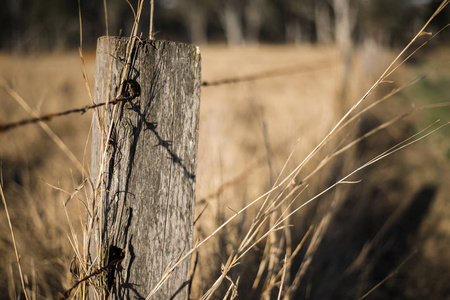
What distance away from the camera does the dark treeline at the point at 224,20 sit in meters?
18.5

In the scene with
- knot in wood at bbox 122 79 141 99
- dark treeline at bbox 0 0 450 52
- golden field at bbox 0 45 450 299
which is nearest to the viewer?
knot in wood at bbox 122 79 141 99

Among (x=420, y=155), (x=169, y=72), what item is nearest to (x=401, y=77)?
(x=420, y=155)

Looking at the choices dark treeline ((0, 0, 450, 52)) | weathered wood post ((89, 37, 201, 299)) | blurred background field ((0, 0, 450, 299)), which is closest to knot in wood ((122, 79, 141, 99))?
weathered wood post ((89, 37, 201, 299))

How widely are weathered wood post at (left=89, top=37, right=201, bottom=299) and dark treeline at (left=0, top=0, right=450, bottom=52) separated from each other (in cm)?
1426

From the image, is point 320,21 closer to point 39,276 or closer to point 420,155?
point 420,155

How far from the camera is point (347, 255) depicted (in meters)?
2.08

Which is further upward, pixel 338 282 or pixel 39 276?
pixel 39 276

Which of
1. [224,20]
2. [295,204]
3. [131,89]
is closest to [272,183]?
[295,204]

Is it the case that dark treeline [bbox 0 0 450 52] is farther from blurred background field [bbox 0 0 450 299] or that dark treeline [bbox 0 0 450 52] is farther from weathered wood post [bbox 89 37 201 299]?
weathered wood post [bbox 89 37 201 299]

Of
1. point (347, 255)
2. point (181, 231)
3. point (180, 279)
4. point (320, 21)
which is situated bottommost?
point (347, 255)

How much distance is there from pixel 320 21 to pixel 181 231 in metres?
36.4

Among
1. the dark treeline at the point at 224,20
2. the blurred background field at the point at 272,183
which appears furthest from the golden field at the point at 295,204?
the dark treeline at the point at 224,20

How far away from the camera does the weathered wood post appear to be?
0.74 metres

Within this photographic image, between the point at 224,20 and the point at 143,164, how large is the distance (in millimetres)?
39076
